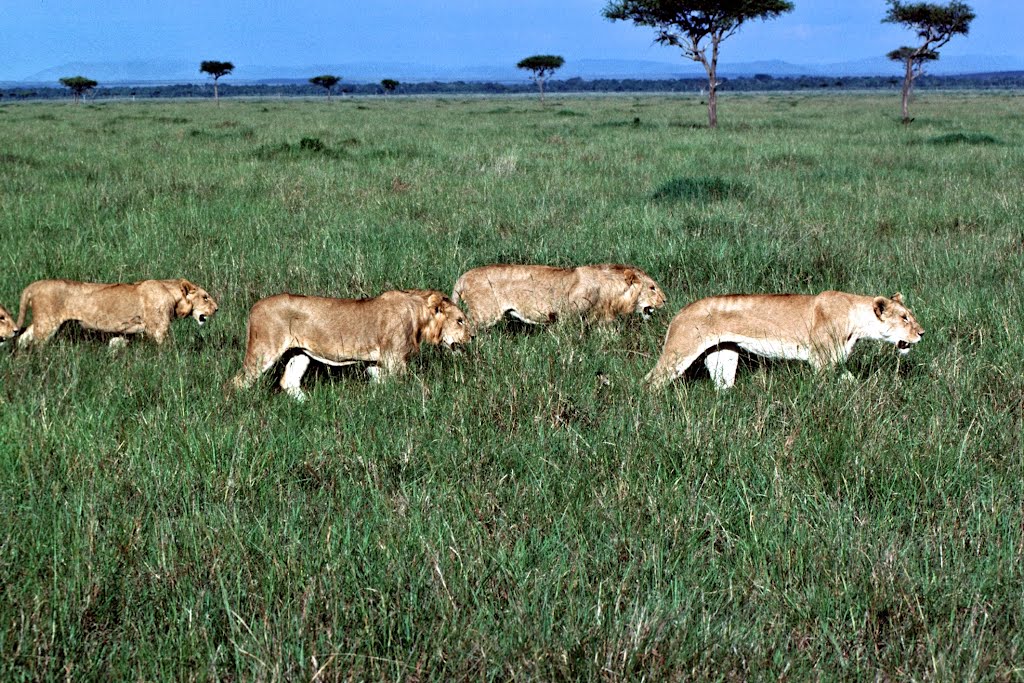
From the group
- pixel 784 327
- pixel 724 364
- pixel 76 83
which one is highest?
pixel 76 83

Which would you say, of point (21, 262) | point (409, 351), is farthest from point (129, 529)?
point (21, 262)

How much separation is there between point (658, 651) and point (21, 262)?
741 centimetres

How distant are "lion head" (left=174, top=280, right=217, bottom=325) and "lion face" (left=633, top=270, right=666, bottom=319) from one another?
3.00 meters

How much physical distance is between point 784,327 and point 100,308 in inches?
171

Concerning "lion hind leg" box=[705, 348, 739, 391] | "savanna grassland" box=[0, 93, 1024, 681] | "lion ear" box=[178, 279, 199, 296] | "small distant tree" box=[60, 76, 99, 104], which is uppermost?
"small distant tree" box=[60, 76, 99, 104]

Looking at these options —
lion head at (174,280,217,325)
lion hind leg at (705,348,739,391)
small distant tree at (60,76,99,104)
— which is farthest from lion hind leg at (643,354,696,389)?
small distant tree at (60,76,99,104)

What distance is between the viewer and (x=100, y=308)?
6000mm

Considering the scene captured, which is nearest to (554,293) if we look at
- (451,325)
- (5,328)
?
(451,325)

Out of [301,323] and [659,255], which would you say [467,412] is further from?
[659,255]

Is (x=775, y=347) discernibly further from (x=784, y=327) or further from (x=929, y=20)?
(x=929, y=20)

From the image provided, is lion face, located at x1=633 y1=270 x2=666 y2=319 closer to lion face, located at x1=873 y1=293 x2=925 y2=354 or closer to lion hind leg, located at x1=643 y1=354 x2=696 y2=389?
lion hind leg, located at x1=643 y1=354 x2=696 y2=389

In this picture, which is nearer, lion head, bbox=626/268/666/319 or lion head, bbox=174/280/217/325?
lion head, bbox=174/280/217/325

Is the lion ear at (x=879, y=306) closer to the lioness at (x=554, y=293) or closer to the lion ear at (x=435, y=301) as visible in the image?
the lioness at (x=554, y=293)

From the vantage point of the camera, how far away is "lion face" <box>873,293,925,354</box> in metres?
4.96
